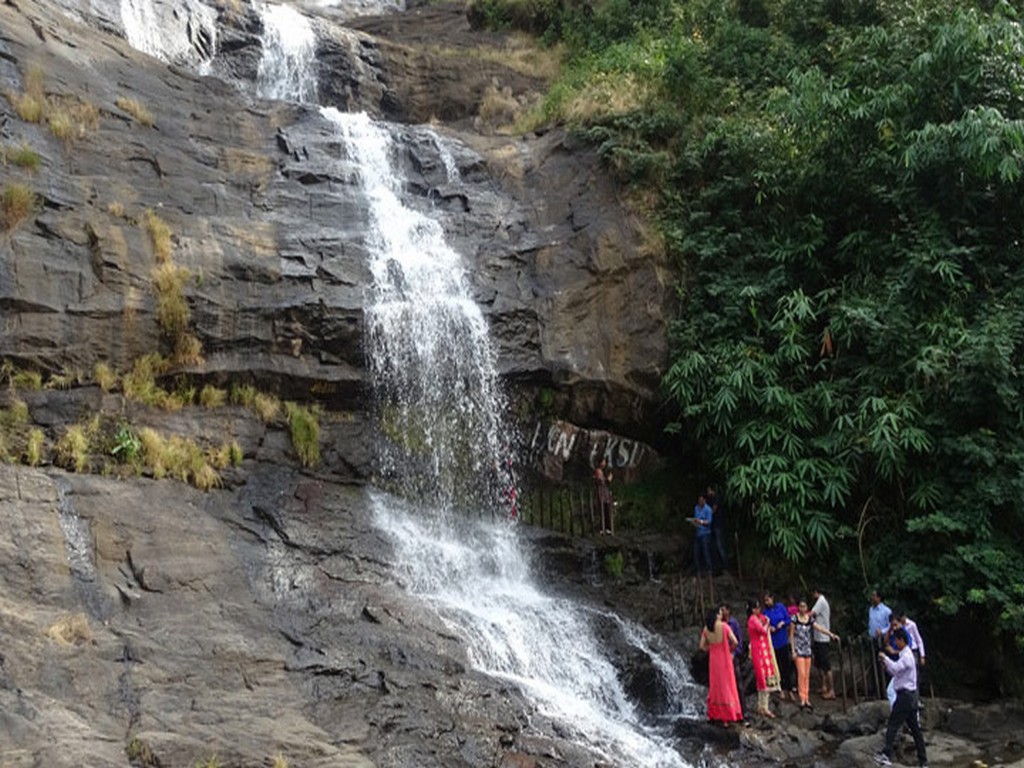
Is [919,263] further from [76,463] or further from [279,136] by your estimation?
[76,463]

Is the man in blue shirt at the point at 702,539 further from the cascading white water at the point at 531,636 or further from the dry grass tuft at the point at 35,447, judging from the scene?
the dry grass tuft at the point at 35,447

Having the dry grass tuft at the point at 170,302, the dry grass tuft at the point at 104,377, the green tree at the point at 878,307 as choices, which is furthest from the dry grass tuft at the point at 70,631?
the green tree at the point at 878,307

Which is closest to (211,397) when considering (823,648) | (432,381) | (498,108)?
(432,381)

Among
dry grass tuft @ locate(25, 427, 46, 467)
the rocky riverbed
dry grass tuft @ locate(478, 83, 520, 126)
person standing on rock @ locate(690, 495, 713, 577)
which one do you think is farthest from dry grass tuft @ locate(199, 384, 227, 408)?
dry grass tuft @ locate(478, 83, 520, 126)

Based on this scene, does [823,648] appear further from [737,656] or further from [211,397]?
[211,397]

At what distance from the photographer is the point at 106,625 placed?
10758 millimetres

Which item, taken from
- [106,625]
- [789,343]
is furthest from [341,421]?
[789,343]

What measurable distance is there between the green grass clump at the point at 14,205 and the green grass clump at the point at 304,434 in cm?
458

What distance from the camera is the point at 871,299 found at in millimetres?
16234

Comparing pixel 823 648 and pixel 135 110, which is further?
pixel 135 110

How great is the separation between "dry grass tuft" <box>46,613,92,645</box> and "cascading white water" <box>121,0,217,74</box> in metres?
13.9

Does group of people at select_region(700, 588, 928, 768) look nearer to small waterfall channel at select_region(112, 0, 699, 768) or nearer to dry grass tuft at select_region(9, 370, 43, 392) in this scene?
small waterfall channel at select_region(112, 0, 699, 768)

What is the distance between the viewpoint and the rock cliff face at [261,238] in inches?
578

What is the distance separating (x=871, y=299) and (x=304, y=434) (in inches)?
362
